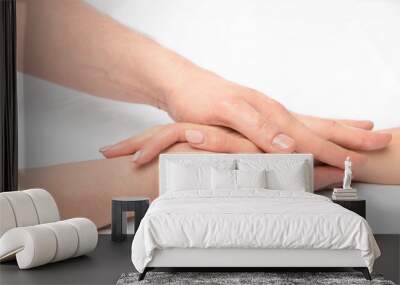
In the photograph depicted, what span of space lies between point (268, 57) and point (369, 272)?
10.5 feet

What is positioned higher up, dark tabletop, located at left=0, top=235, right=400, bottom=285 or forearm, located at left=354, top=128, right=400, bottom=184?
forearm, located at left=354, top=128, right=400, bottom=184

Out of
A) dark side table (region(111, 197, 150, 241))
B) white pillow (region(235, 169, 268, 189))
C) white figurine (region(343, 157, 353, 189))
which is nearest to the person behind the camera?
white pillow (region(235, 169, 268, 189))

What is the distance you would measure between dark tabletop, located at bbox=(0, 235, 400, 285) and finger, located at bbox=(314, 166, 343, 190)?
1153 mm

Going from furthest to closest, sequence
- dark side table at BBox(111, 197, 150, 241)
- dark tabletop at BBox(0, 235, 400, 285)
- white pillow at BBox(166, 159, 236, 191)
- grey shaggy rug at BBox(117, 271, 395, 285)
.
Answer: dark side table at BBox(111, 197, 150, 241) → white pillow at BBox(166, 159, 236, 191) → dark tabletop at BBox(0, 235, 400, 285) → grey shaggy rug at BBox(117, 271, 395, 285)

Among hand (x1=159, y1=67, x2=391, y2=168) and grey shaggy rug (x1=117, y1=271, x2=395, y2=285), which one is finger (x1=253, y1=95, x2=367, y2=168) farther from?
grey shaggy rug (x1=117, y1=271, x2=395, y2=285)

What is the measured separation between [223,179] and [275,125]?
1103 mm

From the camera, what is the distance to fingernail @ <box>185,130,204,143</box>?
23.7 feet

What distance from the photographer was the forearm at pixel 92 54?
7.36 meters

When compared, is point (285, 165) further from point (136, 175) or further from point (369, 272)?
point (369, 272)

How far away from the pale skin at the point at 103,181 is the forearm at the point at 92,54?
0.63 meters

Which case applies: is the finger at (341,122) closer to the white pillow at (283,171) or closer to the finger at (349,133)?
the finger at (349,133)

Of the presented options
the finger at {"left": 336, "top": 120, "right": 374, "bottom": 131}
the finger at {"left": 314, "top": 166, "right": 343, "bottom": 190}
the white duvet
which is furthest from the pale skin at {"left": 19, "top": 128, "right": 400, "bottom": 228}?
the white duvet

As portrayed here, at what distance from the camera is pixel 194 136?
7246 mm

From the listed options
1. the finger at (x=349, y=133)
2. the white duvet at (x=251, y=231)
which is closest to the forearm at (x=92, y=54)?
the finger at (x=349, y=133)
